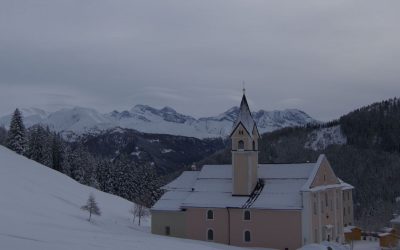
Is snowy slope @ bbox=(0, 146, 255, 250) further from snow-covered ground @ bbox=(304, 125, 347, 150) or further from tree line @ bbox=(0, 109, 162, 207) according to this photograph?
snow-covered ground @ bbox=(304, 125, 347, 150)

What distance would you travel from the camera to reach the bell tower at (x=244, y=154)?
53.2m

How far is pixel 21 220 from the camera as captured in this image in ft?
128

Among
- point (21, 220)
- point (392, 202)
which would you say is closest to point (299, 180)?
point (21, 220)

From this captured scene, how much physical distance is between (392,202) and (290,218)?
8164cm

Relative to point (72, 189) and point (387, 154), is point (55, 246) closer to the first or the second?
point (72, 189)

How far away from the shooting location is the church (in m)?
49.7

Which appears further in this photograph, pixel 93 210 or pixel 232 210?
pixel 93 210

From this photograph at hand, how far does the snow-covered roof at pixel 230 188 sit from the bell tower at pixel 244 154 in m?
1.05

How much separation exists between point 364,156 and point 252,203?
12253 centimetres

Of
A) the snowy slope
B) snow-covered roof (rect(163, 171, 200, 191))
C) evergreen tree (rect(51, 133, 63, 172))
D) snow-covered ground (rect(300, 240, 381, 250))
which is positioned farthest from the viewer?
evergreen tree (rect(51, 133, 63, 172))

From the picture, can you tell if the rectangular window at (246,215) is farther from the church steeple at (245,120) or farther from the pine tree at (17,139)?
the pine tree at (17,139)

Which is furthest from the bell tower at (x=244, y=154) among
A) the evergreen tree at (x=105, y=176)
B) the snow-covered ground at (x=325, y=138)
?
the snow-covered ground at (x=325, y=138)

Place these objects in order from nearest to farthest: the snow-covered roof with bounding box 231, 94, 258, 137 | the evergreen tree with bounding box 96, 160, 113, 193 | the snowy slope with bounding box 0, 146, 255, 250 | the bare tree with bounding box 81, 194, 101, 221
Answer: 1. the snowy slope with bounding box 0, 146, 255, 250
2. the bare tree with bounding box 81, 194, 101, 221
3. the snow-covered roof with bounding box 231, 94, 258, 137
4. the evergreen tree with bounding box 96, 160, 113, 193

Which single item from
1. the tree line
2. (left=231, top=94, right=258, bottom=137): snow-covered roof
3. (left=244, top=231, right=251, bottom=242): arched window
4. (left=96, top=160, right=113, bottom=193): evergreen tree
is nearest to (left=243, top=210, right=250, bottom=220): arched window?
(left=244, top=231, right=251, bottom=242): arched window
